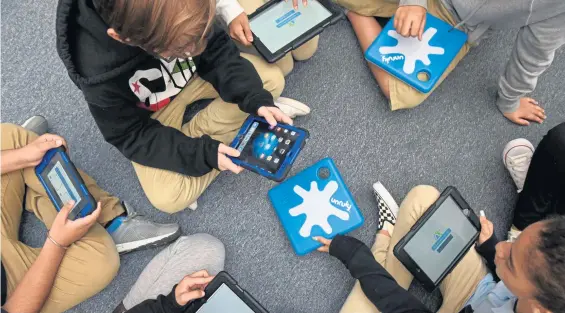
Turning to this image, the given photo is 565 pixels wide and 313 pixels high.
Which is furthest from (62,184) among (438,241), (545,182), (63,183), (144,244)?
(545,182)

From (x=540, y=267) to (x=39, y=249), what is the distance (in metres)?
0.83

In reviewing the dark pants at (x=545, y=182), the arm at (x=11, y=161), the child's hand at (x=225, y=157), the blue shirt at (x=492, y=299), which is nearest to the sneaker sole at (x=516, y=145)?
the dark pants at (x=545, y=182)

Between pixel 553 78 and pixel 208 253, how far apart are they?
87cm

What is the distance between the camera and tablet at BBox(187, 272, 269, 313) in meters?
0.81

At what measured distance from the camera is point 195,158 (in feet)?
2.79

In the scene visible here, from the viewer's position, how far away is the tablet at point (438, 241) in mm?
875

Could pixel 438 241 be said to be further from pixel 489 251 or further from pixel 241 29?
pixel 241 29

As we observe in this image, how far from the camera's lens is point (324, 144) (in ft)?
3.47

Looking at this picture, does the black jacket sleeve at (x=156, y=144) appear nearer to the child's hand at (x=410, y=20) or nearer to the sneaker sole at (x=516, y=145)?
the child's hand at (x=410, y=20)

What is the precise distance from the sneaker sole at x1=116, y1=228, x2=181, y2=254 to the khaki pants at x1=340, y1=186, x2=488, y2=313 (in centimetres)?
38

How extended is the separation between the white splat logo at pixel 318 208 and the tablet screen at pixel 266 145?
0.51 ft

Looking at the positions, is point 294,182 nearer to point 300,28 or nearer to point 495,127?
point 300,28

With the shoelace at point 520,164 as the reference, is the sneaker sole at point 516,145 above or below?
above

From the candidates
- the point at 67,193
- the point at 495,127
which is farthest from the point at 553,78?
the point at 67,193
